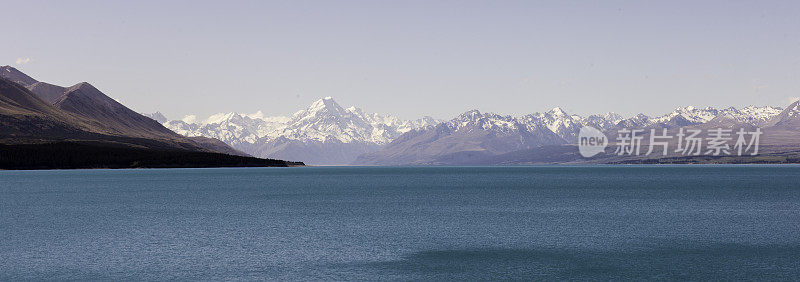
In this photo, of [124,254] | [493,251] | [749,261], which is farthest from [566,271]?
[124,254]

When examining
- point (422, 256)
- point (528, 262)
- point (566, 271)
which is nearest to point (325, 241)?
point (422, 256)

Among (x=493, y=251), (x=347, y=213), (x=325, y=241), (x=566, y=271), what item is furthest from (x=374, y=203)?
(x=566, y=271)

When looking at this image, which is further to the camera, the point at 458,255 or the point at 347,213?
the point at 347,213

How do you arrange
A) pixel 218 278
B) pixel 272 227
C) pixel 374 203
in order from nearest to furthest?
pixel 218 278, pixel 272 227, pixel 374 203

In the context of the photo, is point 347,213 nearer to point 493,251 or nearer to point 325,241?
point 325,241

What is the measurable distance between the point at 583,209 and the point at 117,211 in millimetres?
68370

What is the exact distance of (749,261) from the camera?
157ft

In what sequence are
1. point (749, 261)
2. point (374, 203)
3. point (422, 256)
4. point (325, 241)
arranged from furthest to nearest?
point (374, 203), point (325, 241), point (422, 256), point (749, 261)

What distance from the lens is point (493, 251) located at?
5362 cm

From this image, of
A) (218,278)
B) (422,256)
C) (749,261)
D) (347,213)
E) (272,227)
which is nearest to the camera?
(218,278)

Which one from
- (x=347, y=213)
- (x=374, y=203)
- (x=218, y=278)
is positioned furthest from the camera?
(x=374, y=203)

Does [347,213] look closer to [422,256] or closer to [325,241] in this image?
[325,241]

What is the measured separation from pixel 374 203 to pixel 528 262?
64630 mm

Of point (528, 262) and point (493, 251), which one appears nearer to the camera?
point (528, 262)
